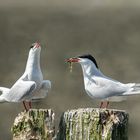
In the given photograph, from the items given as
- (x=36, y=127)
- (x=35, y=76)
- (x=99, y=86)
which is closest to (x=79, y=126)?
(x=36, y=127)

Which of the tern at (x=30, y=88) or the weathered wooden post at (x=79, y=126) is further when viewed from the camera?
the tern at (x=30, y=88)

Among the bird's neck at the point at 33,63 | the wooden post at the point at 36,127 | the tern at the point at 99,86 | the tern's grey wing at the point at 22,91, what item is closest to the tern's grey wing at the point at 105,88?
the tern at the point at 99,86

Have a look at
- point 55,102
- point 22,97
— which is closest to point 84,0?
point 55,102

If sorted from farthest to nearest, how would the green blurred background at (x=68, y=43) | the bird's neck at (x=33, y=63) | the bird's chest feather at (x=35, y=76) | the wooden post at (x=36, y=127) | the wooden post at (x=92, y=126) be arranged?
1. the green blurred background at (x=68, y=43)
2. the bird's neck at (x=33, y=63)
3. the bird's chest feather at (x=35, y=76)
4. the wooden post at (x=36, y=127)
5. the wooden post at (x=92, y=126)

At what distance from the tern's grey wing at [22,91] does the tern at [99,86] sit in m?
0.34

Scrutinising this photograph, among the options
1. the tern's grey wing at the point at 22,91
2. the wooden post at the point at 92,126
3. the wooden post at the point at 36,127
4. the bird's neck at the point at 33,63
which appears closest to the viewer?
the wooden post at the point at 92,126

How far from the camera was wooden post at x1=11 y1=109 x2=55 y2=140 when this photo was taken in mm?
5207

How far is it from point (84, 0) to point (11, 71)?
81.6 inches

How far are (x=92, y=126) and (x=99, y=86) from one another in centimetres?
117

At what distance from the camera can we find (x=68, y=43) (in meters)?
14.4

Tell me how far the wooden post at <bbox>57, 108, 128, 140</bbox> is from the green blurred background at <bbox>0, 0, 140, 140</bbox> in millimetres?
8666

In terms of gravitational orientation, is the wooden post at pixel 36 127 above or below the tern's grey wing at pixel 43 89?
below

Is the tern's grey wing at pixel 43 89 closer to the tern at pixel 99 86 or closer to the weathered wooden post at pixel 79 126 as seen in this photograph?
the tern at pixel 99 86

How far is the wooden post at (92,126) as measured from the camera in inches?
194
